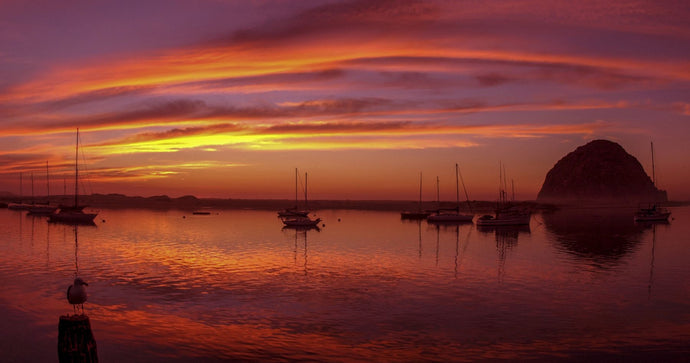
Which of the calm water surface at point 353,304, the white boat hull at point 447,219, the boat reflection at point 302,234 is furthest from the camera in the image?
the white boat hull at point 447,219

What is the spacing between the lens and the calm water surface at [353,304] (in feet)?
64.2

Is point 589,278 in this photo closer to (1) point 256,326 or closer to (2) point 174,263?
(1) point 256,326

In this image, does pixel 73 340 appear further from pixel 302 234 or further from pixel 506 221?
pixel 506 221

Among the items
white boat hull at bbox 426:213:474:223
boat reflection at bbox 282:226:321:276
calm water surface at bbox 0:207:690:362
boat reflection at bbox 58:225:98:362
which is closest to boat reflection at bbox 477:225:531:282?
calm water surface at bbox 0:207:690:362

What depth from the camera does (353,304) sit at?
27109 mm

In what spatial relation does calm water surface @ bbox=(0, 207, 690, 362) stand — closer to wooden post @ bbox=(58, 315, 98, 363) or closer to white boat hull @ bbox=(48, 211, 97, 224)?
wooden post @ bbox=(58, 315, 98, 363)

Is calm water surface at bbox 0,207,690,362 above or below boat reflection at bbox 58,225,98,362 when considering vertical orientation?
below

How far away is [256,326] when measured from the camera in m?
22.7

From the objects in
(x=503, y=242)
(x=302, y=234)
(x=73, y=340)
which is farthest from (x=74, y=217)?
(x=73, y=340)

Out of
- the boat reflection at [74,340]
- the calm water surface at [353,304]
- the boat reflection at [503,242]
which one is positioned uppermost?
the boat reflection at [74,340]

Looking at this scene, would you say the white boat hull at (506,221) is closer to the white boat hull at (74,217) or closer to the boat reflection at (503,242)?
the boat reflection at (503,242)

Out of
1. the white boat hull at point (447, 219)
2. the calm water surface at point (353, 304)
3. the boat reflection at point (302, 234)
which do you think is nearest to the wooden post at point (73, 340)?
the calm water surface at point (353, 304)

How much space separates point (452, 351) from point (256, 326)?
845cm

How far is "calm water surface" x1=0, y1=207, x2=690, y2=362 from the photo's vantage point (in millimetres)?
19562
